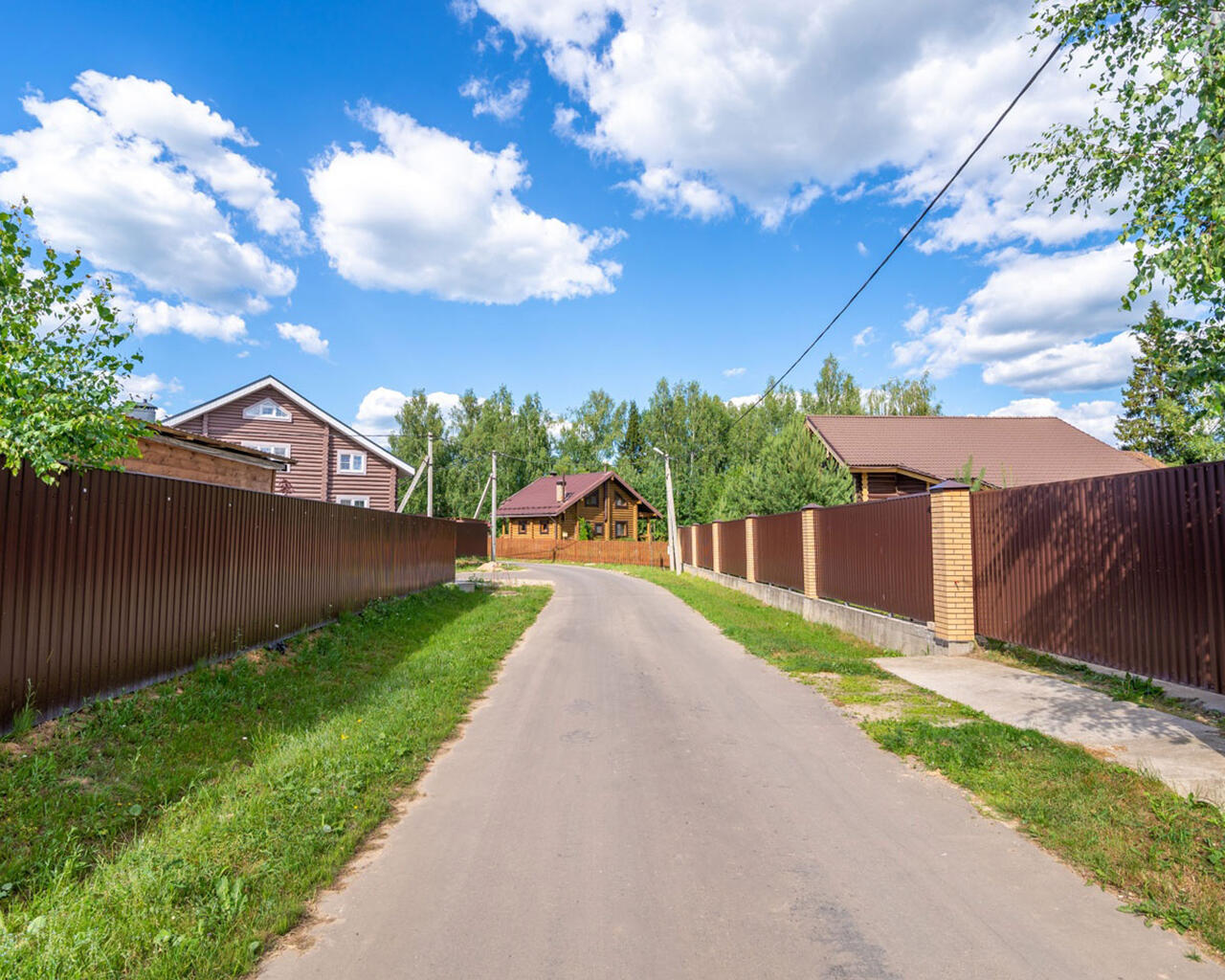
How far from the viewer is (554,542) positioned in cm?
4581

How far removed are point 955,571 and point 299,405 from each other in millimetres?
27079

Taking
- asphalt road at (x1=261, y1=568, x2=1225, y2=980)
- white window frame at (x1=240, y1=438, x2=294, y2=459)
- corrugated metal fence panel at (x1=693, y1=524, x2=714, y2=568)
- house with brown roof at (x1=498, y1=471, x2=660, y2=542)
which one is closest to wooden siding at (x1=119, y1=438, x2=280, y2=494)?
asphalt road at (x1=261, y1=568, x2=1225, y2=980)

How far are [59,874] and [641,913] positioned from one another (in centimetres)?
282

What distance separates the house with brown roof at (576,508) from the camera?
4784 cm

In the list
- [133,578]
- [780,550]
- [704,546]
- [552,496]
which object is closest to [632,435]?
[552,496]

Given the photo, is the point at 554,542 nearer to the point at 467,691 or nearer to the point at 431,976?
the point at 467,691

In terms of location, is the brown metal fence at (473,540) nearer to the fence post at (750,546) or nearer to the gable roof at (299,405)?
the gable roof at (299,405)

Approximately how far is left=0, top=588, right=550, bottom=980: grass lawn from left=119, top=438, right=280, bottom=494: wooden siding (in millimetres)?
5888

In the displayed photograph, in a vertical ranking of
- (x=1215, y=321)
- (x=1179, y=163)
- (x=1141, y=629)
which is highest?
(x=1179, y=163)

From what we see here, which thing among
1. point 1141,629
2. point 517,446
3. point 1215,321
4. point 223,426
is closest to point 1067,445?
point 1141,629

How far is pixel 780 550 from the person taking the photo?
17781 millimetres

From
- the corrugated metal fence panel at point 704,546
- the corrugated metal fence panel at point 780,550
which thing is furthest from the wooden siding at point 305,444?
the corrugated metal fence panel at point 780,550

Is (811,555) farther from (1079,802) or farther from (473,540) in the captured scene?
(473,540)

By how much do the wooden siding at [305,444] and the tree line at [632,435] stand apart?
19.2m
